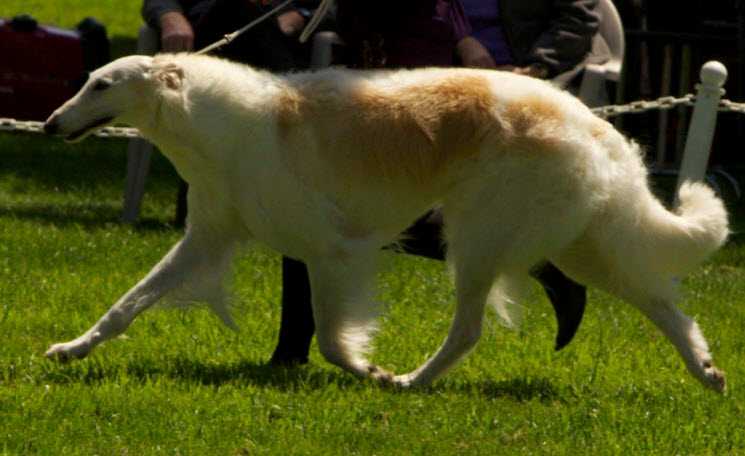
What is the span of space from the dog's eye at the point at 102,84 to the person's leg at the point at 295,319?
1.06 m

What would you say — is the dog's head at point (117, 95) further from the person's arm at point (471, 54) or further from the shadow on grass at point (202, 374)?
the person's arm at point (471, 54)

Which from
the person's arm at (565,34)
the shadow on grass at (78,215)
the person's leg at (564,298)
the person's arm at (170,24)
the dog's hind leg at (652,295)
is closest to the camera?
the dog's hind leg at (652,295)

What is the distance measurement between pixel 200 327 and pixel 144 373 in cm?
96

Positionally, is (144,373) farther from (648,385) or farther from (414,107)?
(648,385)

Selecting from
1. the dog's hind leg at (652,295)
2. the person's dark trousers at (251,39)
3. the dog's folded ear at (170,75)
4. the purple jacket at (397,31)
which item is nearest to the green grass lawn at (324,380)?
the dog's hind leg at (652,295)

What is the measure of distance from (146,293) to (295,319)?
626 mm

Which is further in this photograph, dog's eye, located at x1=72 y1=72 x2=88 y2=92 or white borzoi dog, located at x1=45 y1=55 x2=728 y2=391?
dog's eye, located at x1=72 y1=72 x2=88 y2=92

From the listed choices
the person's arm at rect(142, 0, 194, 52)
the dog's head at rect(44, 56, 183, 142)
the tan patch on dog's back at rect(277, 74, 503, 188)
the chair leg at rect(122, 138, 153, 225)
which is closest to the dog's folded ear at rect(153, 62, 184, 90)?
the dog's head at rect(44, 56, 183, 142)

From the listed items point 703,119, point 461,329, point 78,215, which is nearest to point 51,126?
point 461,329

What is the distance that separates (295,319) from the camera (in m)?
5.42

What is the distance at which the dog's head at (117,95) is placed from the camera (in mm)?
4918

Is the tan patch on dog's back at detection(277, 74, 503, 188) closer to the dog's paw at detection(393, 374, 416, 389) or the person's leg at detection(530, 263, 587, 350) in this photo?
the dog's paw at detection(393, 374, 416, 389)

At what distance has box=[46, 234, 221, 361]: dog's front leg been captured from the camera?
5.19m

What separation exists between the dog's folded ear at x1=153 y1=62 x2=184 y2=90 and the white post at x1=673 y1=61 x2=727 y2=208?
322cm
